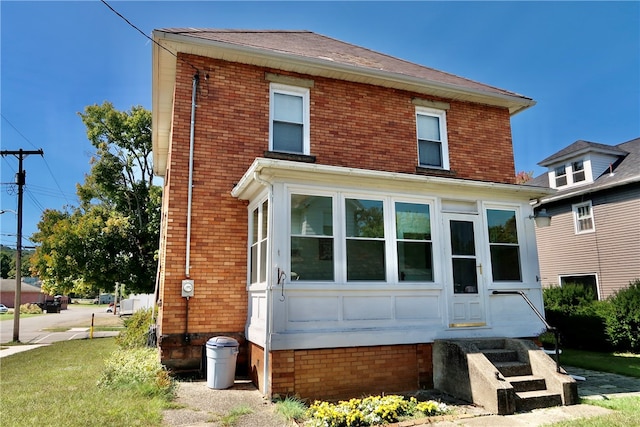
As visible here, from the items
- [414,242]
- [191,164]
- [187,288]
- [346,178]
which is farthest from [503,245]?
[191,164]

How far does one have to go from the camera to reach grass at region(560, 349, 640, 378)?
903cm

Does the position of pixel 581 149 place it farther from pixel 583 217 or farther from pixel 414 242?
pixel 414 242

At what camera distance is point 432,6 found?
11.1 m

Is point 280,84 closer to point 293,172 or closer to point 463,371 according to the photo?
point 293,172

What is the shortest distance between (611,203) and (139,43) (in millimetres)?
18173

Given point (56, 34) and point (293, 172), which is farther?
point (56, 34)

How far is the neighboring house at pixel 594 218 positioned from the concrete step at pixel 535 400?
1280 cm

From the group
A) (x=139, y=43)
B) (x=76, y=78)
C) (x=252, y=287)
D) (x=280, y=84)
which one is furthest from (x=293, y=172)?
(x=76, y=78)

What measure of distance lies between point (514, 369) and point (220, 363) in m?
4.96

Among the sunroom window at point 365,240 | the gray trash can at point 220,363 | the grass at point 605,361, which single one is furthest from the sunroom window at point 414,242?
the grass at point 605,361

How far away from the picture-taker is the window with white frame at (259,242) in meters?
7.28

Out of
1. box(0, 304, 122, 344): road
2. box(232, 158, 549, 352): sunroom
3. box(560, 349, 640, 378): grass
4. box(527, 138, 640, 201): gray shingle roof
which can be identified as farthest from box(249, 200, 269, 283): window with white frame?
box(0, 304, 122, 344): road

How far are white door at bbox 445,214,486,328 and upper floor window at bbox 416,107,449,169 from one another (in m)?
2.66

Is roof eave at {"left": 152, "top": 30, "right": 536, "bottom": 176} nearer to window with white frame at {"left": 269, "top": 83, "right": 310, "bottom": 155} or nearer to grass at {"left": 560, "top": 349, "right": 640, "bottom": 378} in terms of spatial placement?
window with white frame at {"left": 269, "top": 83, "right": 310, "bottom": 155}
